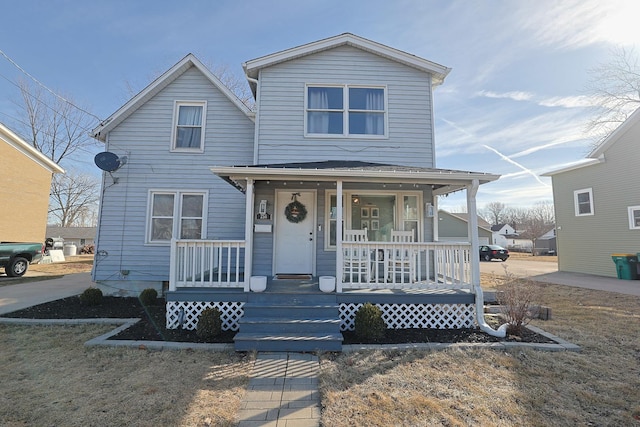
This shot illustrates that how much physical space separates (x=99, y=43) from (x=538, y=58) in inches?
650

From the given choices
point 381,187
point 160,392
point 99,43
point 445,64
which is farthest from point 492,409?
point 99,43

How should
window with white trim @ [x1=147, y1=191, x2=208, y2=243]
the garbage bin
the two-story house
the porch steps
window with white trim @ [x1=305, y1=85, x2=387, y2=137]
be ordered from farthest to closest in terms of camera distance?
1. the garbage bin
2. window with white trim @ [x1=147, y1=191, x2=208, y2=243]
3. window with white trim @ [x1=305, y1=85, x2=387, y2=137]
4. the two-story house
5. the porch steps

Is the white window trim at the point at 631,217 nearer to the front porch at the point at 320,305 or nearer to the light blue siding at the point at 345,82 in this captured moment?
the light blue siding at the point at 345,82

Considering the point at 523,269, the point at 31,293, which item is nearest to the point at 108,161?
the point at 31,293

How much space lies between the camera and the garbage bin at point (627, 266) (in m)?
11.7

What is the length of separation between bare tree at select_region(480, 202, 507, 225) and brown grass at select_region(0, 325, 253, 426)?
3131 inches

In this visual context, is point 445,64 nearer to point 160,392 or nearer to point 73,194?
point 160,392

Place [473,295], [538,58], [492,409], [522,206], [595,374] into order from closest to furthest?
1. [492,409]
2. [595,374]
3. [473,295]
4. [538,58]
5. [522,206]

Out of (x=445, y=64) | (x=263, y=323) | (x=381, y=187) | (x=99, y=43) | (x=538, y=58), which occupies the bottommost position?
(x=263, y=323)

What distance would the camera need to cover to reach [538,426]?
276 cm

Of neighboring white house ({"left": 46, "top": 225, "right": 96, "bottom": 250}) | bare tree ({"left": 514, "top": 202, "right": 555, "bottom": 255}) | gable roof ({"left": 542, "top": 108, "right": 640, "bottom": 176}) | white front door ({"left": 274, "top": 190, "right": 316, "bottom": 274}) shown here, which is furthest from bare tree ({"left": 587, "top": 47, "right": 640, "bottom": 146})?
neighboring white house ({"left": 46, "top": 225, "right": 96, "bottom": 250})

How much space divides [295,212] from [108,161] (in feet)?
18.1

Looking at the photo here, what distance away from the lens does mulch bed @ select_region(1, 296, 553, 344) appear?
504cm

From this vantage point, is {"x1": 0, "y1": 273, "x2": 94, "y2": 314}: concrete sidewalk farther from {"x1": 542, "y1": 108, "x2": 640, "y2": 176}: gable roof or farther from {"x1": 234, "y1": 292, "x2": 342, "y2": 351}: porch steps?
{"x1": 542, "y1": 108, "x2": 640, "y2": 176}: gable roof
